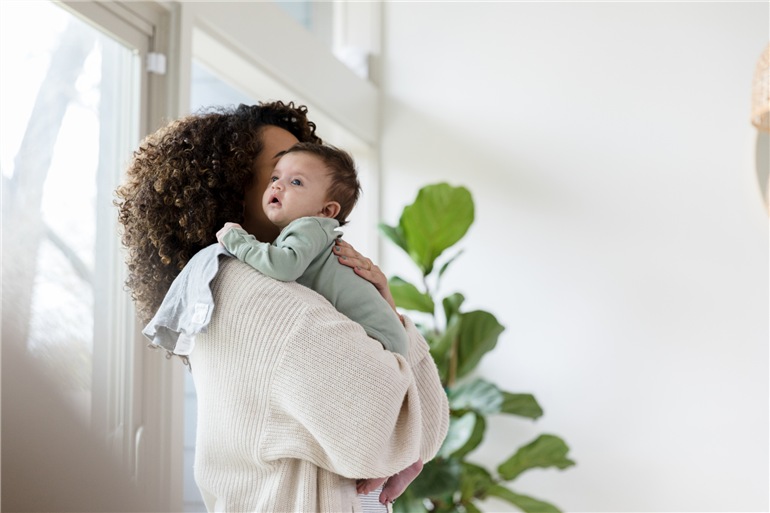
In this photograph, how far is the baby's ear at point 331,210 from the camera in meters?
1.36

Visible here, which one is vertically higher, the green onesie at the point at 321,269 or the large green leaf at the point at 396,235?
the large green leaf at the point at 396,235

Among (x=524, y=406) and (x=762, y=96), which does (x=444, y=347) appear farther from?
(x=762, y=96)

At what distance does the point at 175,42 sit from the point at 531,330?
1948 millimetres

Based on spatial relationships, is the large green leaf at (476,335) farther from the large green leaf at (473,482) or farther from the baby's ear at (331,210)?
the baby's ear at (331,210)

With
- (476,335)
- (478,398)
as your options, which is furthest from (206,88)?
(478,398)

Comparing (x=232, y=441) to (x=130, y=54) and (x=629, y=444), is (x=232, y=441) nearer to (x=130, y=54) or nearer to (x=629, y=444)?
(x=130, y=54)

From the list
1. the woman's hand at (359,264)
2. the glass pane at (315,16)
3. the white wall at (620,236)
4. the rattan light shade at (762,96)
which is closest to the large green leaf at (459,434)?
the white wall at (620,236)

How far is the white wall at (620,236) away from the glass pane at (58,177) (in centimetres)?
192

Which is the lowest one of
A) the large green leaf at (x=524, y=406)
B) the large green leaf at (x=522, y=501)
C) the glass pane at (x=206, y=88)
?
the large green leaf at (x=522, y=501)

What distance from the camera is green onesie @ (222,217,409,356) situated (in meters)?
1.14

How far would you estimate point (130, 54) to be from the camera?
213 centimetres

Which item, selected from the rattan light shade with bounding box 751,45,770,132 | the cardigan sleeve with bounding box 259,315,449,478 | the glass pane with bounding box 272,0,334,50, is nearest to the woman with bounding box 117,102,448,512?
the cardigan sleeve with bounding box 259,315,449,478

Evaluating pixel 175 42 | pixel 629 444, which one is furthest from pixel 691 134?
pixel 175 42

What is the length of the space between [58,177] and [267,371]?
38.9 inches
